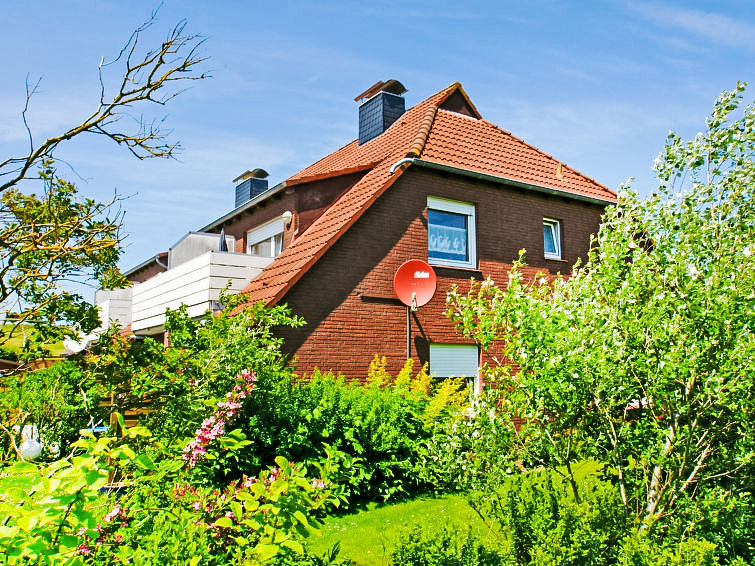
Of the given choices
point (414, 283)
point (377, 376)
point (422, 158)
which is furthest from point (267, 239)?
point (377, 376)

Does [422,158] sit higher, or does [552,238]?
[422,158]

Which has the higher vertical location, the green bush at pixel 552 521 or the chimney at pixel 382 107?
the chimney at pixel 382 107

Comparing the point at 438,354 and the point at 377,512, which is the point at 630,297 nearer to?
the point at 377,512

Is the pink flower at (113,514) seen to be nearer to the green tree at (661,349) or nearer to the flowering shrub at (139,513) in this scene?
the flowering shrub at (139,513)

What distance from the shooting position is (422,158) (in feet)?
41.9

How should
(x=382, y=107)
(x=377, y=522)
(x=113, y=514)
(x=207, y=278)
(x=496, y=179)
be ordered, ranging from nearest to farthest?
(x=113, y=514) → (x=377, y=522) → (x=207, y=278) → (x=496, y=179) → (x=382, y=107)

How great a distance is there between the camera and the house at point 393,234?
442 inches

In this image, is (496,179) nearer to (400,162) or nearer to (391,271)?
(400,162)

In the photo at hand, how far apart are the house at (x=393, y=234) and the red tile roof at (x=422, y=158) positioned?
0.04 metres

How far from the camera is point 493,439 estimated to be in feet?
15.3

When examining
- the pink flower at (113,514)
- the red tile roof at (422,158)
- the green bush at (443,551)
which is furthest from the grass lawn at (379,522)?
the red tile roof at (422,158)

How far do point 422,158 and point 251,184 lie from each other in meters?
12.7

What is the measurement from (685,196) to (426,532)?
3.54m

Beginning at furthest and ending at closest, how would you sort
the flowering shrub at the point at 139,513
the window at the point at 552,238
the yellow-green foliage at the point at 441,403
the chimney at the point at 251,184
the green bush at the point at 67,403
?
the chimney at the point at 251,184, the window at the point at 552,238, the yellow-green foliage at the point at 441,403, the green bush at the point at 67,403, the flowering shrub at the point at 139,513
